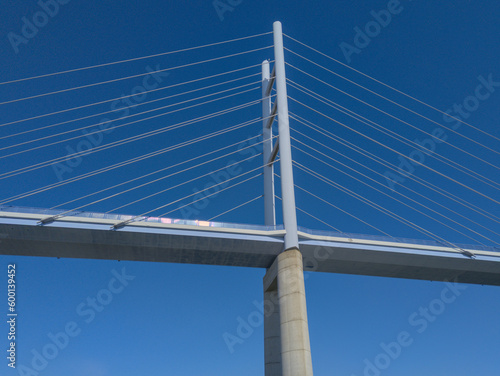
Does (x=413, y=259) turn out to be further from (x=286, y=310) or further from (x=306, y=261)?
(x=286, y=310)

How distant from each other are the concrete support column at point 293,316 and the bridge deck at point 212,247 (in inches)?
43.7

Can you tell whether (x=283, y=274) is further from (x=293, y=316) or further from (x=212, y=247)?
(x=212, y=247)

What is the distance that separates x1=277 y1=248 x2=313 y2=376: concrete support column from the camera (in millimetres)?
17688

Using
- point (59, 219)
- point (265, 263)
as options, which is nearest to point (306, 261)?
point (265, 263)

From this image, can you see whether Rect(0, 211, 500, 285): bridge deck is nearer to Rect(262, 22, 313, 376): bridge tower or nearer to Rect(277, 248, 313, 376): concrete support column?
Rect(262, 22, 313, 376): bridge tower

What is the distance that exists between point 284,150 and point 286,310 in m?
7.19

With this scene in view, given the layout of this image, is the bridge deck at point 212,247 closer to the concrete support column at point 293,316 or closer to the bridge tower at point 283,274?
the bridge tower at point 283,274

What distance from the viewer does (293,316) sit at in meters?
18.5

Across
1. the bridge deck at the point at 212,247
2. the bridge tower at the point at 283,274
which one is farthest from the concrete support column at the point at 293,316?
the bridge deck at the point at 212,247

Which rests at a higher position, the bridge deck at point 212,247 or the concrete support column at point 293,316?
the bridge deck at point 212,247

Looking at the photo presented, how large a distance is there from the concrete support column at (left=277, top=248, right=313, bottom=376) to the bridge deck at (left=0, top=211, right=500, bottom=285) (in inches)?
43.7

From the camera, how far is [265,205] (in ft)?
76.9

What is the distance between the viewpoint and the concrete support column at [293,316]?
1769 cm

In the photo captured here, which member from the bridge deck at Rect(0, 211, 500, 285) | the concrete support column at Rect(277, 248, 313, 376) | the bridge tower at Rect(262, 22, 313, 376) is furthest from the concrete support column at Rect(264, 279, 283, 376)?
the concrete support column at Rect(277, 248, 313, 376)
